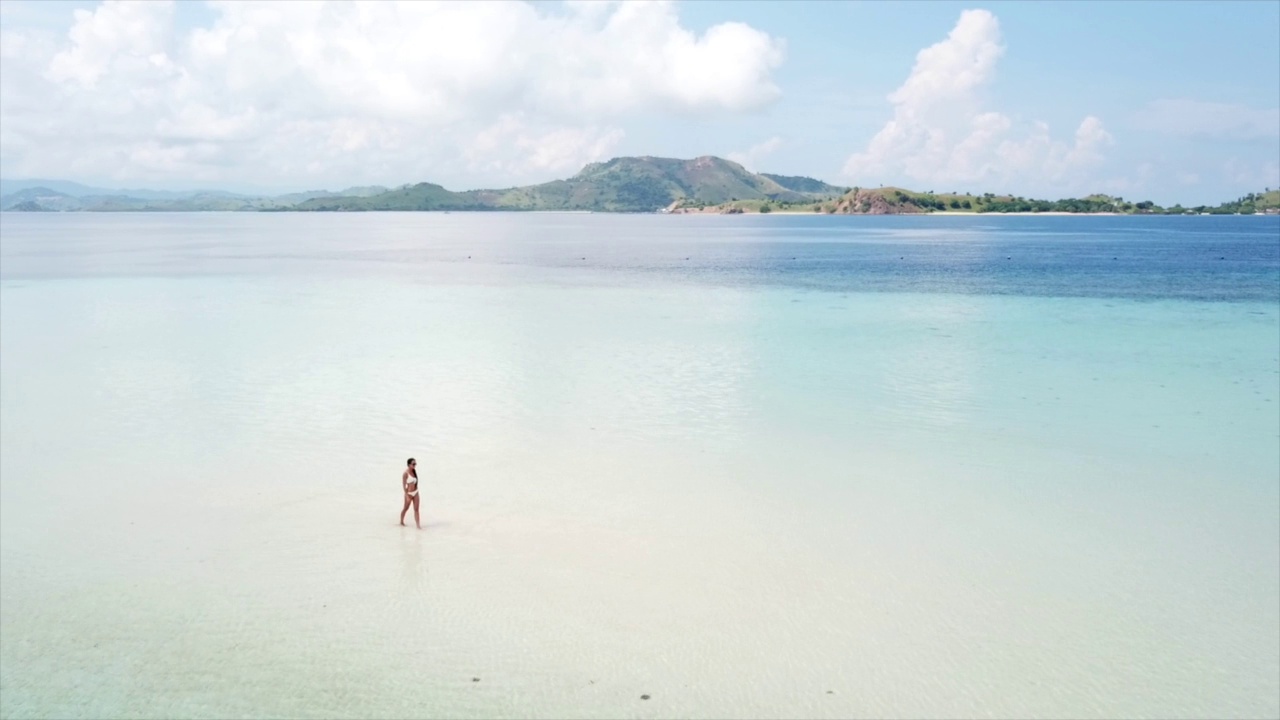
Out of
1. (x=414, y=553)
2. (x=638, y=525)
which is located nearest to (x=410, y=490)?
(x=414, y=553)

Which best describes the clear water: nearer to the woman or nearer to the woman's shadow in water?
the woman's shadow in water

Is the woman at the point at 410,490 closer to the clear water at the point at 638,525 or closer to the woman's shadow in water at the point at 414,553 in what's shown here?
the woman's shadow in water at the point at 414,553

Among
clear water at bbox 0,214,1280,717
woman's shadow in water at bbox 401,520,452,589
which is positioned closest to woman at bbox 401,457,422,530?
woman's shadow in water at bbox 401,520,452,589

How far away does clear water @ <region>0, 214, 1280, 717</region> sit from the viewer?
38.5 ft

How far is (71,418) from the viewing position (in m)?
24.2

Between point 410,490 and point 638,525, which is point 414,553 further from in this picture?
point 638,525

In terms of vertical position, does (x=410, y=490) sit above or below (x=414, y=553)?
above

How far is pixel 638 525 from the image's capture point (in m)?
17.0

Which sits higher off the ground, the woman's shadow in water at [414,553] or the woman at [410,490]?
the woman at [410,490]

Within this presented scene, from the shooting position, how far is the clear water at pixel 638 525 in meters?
11.7

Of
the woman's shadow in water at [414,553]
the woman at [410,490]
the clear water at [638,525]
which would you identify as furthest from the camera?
the woman at [410,490]

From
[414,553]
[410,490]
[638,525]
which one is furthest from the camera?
[638,525]

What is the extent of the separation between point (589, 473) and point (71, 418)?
14880 millimetres

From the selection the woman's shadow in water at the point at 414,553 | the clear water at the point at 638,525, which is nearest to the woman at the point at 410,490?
the woman's shadow in water at the point at 414,553
